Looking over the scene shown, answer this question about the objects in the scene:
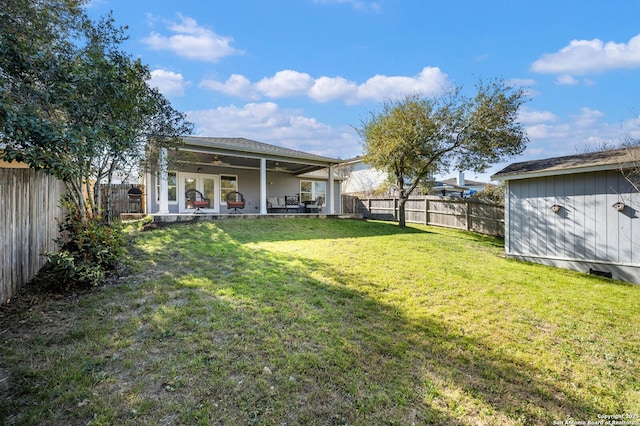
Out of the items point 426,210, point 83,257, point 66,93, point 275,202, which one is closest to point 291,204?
point 275,202

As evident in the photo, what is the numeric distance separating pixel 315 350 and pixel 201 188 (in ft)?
41.3

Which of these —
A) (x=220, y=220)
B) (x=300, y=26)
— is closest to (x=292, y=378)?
(x=220, y=220)

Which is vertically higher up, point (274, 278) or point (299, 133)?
point (299, 133)

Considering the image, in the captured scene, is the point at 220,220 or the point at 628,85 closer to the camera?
the point at 628,85

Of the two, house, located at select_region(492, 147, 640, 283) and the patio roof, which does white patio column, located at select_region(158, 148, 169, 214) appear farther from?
house, located at select_region(492, 147, 640, 283)

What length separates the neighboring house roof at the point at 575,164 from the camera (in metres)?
6.35

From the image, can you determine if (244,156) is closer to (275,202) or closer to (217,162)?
(217,162)

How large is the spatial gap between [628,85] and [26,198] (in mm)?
16430

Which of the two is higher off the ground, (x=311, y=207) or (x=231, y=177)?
(x=231, y=177)

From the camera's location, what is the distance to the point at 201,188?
13719 mm

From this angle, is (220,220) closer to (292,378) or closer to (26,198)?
(26,198)

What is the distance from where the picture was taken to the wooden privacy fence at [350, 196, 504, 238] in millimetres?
12055

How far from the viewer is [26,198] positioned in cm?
421

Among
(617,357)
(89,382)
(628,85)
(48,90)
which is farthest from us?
(628,85)
